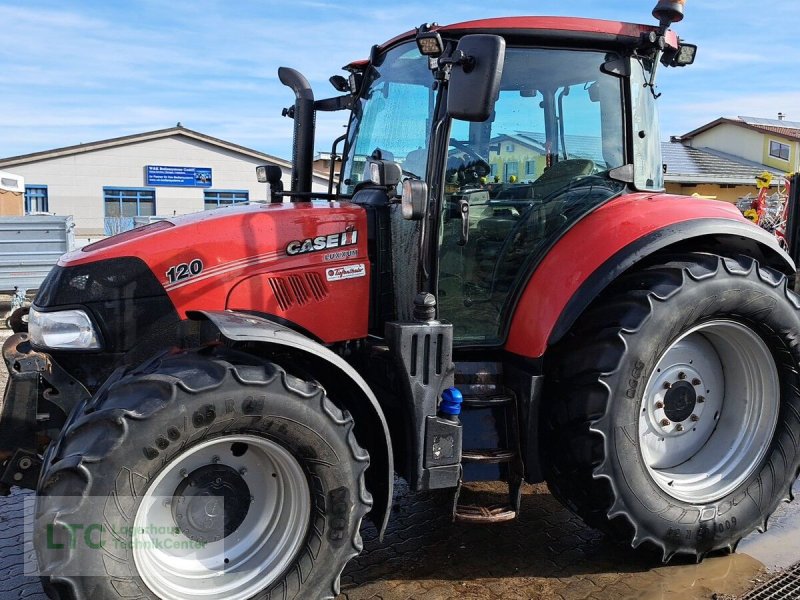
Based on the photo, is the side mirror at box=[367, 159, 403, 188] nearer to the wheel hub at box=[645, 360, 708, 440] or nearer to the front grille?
the wheel hub at box=[645, 360, 708, 440]

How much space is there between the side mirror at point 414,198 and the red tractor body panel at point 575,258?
0.73 metres

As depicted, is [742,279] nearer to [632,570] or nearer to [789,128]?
[632,570]

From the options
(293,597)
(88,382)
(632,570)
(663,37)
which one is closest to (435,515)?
(632,570)

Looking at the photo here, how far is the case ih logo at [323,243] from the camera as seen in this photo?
3139 mm

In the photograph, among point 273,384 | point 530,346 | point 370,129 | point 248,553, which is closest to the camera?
point 273,384

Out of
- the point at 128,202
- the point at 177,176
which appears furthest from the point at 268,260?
the point at 128,202

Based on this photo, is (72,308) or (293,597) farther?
(72,308)

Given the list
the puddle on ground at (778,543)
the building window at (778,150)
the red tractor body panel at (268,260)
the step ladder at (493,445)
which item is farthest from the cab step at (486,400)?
the building window at (778,150)

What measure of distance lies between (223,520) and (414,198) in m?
1.51

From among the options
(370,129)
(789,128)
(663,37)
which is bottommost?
(370,129)

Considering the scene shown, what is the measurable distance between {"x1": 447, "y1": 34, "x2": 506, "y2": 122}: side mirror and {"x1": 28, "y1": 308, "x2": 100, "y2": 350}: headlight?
69.2 inches

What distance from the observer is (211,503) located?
2.68 m

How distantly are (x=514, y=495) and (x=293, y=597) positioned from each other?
111 cm

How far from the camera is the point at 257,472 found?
9.11ft
